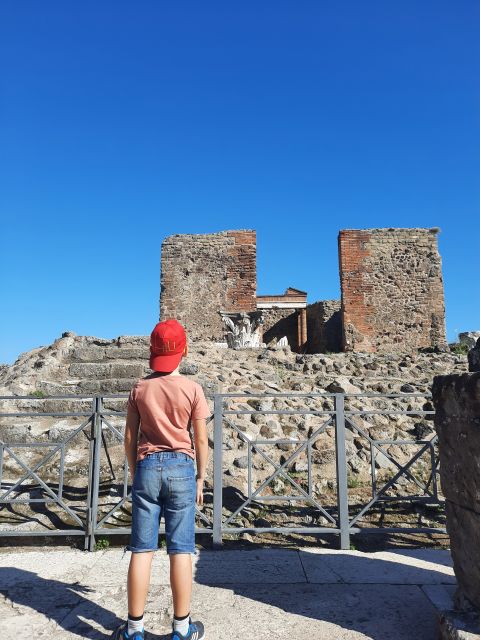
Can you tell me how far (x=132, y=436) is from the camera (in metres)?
2.37

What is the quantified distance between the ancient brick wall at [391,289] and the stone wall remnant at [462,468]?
38.3ft

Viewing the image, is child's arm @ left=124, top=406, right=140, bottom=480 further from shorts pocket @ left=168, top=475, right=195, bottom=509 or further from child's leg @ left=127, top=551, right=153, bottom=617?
child's leg @ left=127, top=551, right=153, bottom=617

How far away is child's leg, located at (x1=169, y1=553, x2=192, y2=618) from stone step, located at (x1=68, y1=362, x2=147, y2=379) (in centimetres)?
502

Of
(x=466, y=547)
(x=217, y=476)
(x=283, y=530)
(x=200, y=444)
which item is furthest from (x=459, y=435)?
(x=217, y=476)

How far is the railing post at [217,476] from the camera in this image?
12.1ft

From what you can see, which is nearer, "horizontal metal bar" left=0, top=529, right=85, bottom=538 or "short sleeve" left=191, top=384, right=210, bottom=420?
"short sleeve" left=191, top=384, right=210, bottom=420

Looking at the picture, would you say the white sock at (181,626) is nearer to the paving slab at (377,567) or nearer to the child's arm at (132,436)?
the child's arm at (132,436)

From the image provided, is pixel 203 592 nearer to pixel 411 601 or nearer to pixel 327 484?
pixel 411 601

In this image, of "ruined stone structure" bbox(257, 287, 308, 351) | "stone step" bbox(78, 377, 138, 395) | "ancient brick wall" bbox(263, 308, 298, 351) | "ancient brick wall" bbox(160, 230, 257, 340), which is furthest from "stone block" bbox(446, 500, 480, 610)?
"ancient brick wall" bbox(263, 308, 298, 351)

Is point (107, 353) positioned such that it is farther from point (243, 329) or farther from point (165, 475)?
point (165, 475)

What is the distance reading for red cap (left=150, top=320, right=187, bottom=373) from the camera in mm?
2369

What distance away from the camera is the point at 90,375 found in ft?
24.2

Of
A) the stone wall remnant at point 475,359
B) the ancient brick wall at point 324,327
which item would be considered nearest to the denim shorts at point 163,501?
the stone wall remnant at point 475,359

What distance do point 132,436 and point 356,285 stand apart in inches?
509
